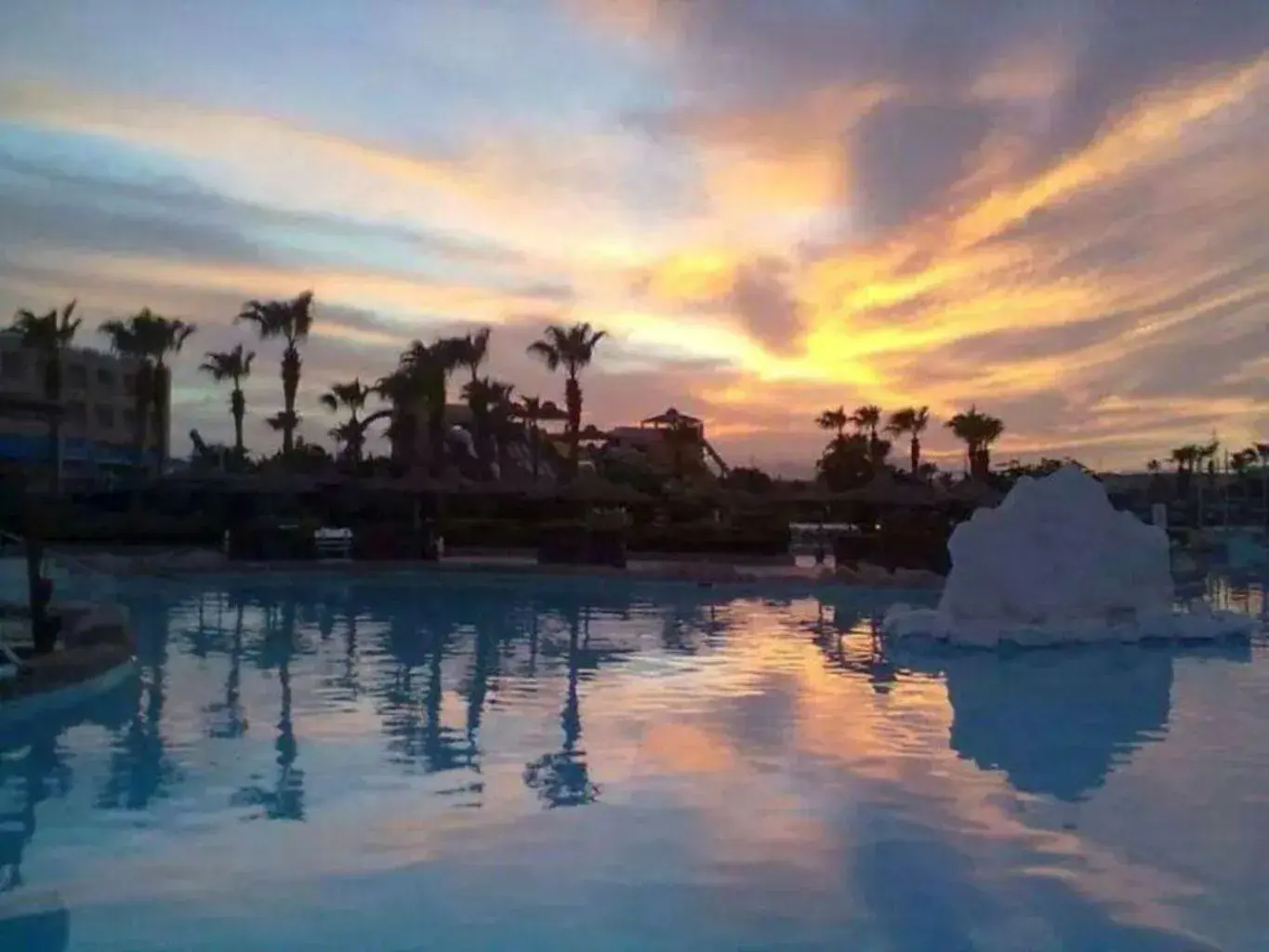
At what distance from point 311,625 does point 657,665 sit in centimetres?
642

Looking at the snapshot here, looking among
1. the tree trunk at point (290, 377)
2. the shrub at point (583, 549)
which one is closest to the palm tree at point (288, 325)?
the tree trunk at point (290, 377)

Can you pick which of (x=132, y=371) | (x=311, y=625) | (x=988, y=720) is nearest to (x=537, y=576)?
(x=311, y=625)

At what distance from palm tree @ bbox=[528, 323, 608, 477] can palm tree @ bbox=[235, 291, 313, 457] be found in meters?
7.41

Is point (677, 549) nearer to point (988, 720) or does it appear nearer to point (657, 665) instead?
point (657, 665)

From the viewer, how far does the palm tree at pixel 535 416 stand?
5267 centimetres

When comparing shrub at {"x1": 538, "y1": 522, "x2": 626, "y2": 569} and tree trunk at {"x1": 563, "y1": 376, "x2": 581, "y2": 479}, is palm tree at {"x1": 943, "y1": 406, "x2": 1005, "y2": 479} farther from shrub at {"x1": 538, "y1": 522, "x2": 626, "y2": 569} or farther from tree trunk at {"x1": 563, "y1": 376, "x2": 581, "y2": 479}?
shrub at {"x1": 538, "y1": 522, "x2": 626, "y2": 569}

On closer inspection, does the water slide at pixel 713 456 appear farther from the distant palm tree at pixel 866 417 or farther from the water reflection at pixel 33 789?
the water reflection at pixel 33 789

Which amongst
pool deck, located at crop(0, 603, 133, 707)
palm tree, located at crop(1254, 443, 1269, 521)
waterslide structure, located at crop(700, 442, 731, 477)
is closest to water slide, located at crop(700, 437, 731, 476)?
waterslide structure, located at crop(700, 442, 731, 477)

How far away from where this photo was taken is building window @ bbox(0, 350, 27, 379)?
5609 centimetres

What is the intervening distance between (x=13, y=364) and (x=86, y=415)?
5554mm

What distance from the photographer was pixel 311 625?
734 inches

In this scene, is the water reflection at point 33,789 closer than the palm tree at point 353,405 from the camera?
Yes

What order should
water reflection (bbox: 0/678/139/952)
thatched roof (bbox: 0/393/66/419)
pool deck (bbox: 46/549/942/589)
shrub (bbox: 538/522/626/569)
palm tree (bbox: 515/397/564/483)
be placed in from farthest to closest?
palm tree (bbox: 515/397/564/483)
shrub (bbox: 538/522/626/569)
pool deck (bbox: 46/549/942/589)
thatched roof (bbox: 0/393/66/419)
water reflection (bbox: 0/678/139/952)

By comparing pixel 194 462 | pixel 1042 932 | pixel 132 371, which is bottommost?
pixel 1042 932
